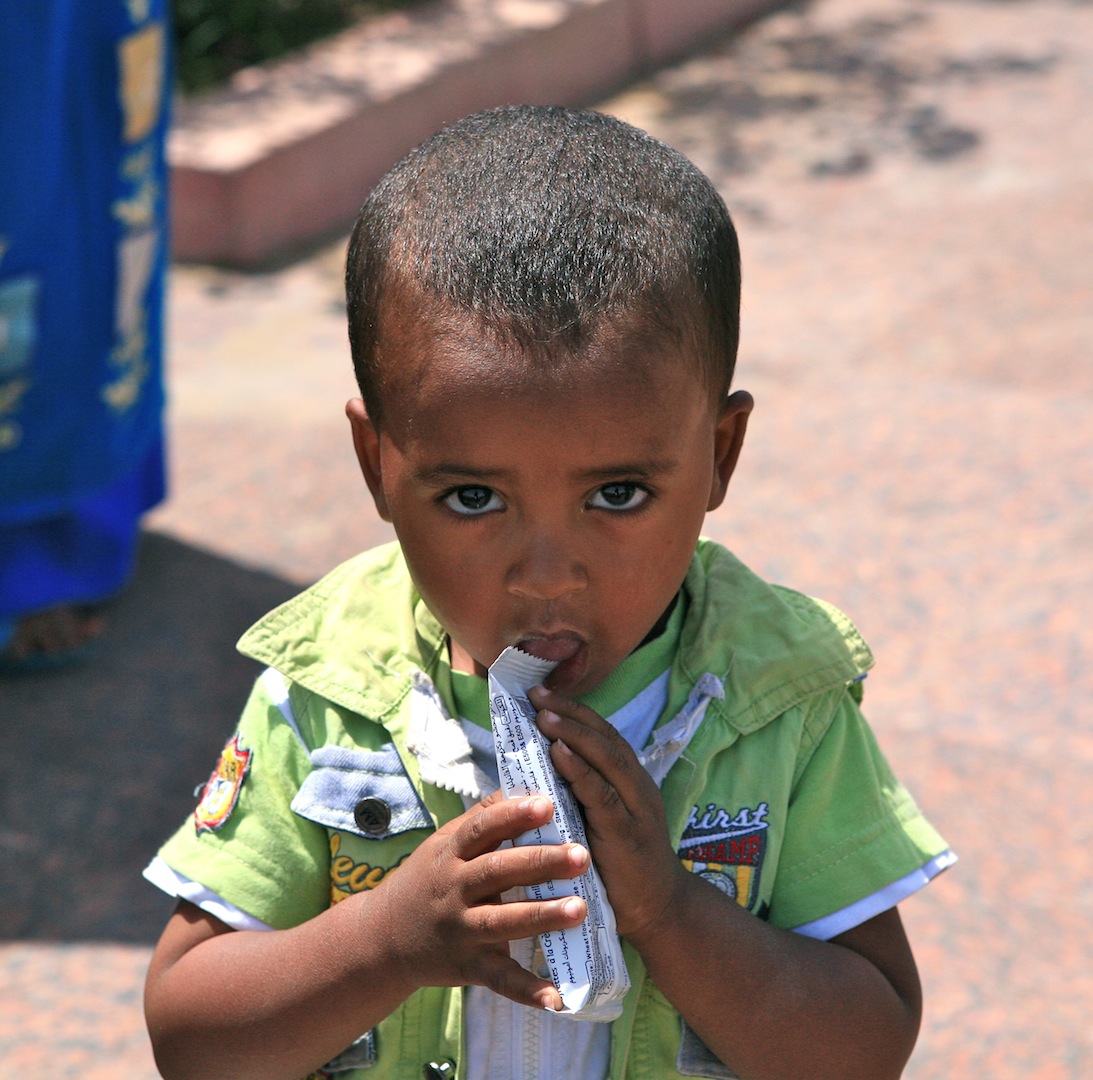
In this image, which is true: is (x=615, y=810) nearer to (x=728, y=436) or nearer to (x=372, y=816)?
(x=372, y=816)

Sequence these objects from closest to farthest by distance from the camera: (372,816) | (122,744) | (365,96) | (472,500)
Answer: (472,500), (372,816), (122,744), (365,96)

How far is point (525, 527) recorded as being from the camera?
1.42 meters

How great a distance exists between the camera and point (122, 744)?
3527 mm

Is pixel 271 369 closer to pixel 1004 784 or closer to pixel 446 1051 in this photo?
pixel 1004 784

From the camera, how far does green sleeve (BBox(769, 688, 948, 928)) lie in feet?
5.30

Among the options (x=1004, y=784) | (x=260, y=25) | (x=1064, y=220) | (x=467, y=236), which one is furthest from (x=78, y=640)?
(x=260, y=25)

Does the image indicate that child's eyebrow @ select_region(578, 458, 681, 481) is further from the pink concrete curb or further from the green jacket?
the pink concrete curb

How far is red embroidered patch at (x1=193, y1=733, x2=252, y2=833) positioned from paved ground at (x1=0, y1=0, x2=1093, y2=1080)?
1.31 m

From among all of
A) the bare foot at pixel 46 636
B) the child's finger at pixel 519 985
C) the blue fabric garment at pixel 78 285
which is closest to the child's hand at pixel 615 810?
the child's finger at pixel 519 985

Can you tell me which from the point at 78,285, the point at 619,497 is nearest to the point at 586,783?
the point at 619,497

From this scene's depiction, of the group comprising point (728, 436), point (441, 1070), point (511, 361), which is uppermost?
point (511, 361)

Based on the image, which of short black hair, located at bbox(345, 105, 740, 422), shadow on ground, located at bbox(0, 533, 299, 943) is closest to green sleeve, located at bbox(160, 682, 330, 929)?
short black hair, located at bbox(345, 105, 740, 422)

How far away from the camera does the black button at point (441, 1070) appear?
1.62 m

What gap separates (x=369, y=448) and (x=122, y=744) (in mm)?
2132
